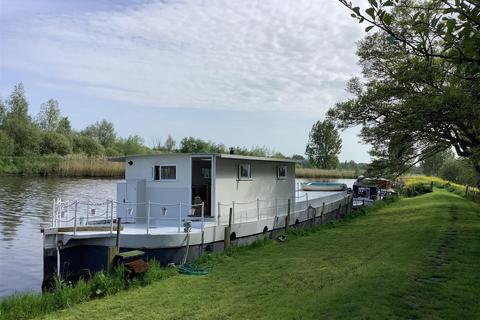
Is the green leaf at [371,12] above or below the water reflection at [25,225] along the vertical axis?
above

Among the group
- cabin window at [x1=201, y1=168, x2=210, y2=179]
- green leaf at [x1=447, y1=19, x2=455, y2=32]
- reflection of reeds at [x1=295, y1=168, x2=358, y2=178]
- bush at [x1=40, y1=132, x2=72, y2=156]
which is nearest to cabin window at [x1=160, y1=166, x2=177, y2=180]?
cabin window at [x1=201, y1=168, x2=210, y2=179]

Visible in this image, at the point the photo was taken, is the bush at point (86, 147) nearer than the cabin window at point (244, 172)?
No

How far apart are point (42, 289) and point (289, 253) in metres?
6.81

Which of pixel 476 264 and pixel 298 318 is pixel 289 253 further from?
pixel 298 318

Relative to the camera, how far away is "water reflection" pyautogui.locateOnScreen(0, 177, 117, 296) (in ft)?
43.4

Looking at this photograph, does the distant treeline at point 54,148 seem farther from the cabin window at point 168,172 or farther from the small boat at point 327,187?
the cabin window at point 168,172

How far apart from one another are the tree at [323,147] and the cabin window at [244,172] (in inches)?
2505

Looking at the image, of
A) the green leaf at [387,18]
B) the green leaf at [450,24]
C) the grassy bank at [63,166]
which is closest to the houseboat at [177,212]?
the green leaf at [387,18]

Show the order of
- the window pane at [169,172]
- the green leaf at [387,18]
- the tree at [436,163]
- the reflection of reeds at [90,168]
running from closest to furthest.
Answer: the green leaf at [387,18] → the window pane at [169,172] → the reflection of reeds at [90,168] → the tree at [436,163]

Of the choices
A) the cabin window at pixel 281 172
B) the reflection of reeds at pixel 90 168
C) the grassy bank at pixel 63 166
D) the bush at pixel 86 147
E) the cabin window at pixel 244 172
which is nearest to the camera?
the cabin window at pixel 244 172

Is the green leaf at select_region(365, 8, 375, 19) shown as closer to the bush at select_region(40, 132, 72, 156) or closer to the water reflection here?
the water reflection

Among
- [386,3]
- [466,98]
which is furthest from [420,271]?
[386,3]

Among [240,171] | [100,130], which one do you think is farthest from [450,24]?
[100,130]

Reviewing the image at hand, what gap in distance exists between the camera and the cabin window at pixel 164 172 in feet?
49.1
